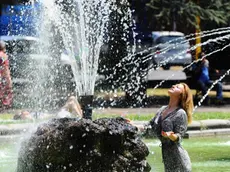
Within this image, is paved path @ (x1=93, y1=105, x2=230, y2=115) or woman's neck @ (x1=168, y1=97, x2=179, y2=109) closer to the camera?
woman's neck @ (x1=168, y1=97, x2=179, y2=109)

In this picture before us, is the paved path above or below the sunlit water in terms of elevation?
below

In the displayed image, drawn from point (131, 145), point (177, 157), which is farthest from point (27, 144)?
point (177, 157)

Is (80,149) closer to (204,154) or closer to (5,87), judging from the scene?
(204,154)

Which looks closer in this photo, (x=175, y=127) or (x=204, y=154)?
(x=175, y=127)

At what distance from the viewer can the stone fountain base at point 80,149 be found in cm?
807

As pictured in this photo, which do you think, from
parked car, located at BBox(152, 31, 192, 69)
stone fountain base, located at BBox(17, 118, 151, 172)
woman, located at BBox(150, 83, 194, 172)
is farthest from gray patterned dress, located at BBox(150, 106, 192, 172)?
parked car, located at BBox(152, 31, 192, 69)

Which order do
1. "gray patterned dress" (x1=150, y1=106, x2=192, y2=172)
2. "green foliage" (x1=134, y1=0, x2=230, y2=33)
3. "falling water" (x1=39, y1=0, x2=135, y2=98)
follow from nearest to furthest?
"gray patterned dress" (x1=150, y1=106, x2=192, y2=172) < "falling water" (x1=39, y1=0, x2=135, y2=98) < "green foliage" (x1=134, y1=0, x2=230, y2=33)

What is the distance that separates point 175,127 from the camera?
8.50 meters

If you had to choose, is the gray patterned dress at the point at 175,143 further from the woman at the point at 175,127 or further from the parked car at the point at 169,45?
the parked car at the point at 169,45

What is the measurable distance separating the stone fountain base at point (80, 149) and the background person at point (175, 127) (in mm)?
412

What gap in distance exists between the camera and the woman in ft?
27.8

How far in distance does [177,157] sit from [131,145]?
0.56m

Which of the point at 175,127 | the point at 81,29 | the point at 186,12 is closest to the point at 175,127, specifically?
the point at 175,127

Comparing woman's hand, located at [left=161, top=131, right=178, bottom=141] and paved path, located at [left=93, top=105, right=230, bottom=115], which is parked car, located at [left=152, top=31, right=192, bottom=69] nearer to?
paved path, located at [left=93, top=105, right=230, bottom=115]
